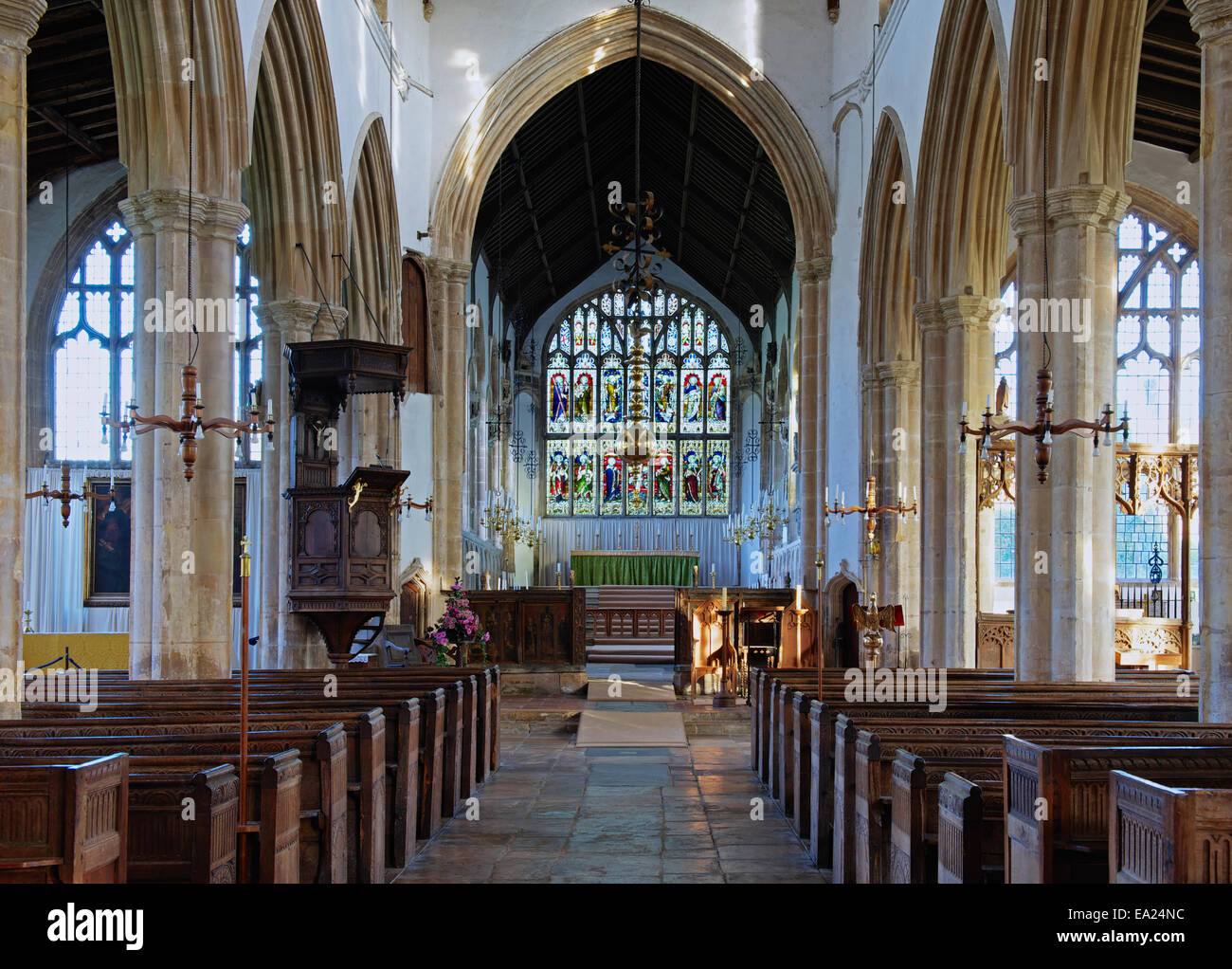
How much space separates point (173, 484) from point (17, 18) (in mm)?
3325

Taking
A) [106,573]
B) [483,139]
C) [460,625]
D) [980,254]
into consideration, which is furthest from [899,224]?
[106,573]

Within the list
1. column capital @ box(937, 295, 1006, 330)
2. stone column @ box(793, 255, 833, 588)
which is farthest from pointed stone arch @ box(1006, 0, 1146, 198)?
stone column @ box(793, 255, 833, 588)

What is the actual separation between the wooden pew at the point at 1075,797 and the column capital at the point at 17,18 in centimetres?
542

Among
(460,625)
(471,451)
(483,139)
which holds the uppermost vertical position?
(483,139)

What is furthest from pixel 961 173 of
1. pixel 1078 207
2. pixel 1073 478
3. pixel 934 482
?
pixel 1073 478

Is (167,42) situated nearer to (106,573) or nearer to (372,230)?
(372,230)

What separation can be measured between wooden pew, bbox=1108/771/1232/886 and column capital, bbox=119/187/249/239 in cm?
742

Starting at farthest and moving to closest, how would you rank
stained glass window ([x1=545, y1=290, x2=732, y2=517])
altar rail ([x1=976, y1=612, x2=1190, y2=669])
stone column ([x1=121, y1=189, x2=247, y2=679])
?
stained glass window ([x1=545, y1=290, x2=732, y2=517])
altar rail ([x1=976, y1=612, x2=1190, y2=669])
stone column ([x1=121, y1=189, x2=247, y2=679])

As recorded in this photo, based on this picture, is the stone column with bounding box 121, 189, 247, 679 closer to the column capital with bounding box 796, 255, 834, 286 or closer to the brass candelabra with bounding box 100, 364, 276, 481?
the brass candelabra with bounding box 100, 364, 276, 481

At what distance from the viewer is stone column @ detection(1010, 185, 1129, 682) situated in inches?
342

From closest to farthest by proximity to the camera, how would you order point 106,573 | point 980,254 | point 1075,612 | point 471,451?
point 1075,612 < point 980,254 < point 106,573 < point 471,451

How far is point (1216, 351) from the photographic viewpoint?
6121 millimetres

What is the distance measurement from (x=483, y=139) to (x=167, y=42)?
877 centimetres
